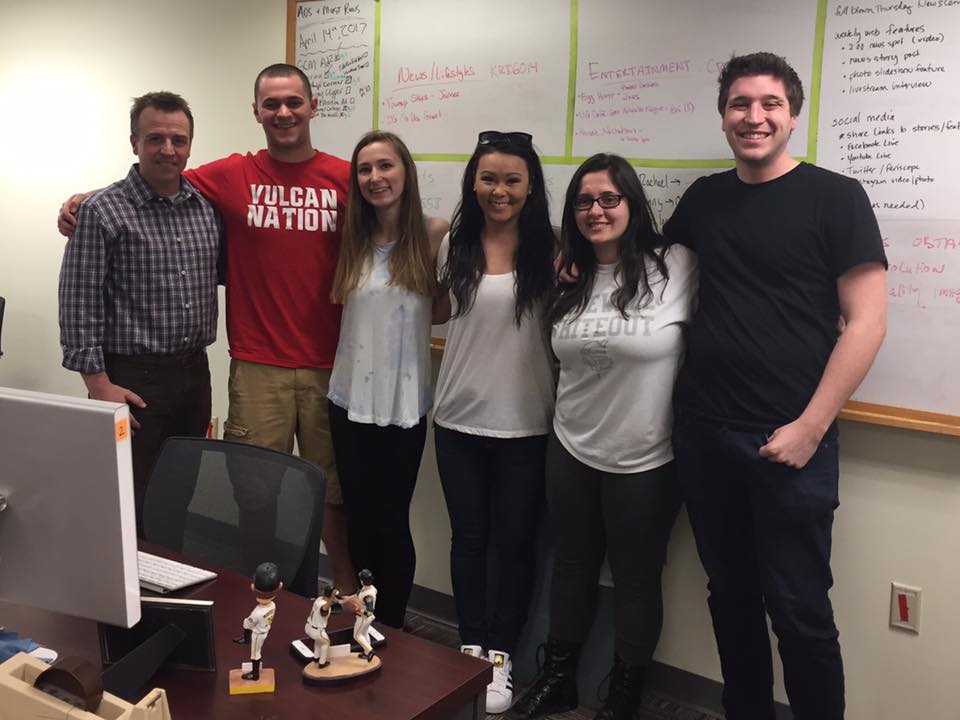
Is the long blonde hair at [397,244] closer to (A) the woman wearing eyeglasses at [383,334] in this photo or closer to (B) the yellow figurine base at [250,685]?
(A) the woman wearing eyeglasses at [383,334]

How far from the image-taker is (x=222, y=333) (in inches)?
137

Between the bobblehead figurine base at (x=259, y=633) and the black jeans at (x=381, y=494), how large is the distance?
1243mm

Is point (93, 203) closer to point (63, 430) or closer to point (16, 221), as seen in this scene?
point (63, 430)

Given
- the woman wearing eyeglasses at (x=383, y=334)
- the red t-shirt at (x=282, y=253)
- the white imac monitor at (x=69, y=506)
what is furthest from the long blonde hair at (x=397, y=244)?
the white imac monitor at (x=69, y=506)

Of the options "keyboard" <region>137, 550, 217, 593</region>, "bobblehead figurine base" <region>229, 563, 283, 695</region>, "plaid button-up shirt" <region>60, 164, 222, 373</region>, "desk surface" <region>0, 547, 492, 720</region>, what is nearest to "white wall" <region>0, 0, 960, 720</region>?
"plaid button-up shirt" <region>60, 164, 222, 373</region>

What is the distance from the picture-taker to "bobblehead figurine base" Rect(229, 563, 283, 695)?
1098 mm

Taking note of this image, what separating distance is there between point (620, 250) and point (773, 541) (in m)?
0.81

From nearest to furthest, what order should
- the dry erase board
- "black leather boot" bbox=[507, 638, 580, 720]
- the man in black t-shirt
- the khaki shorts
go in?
the man in black t-shirt, the dry erase board, "black leather boot" bbox=[507, 638, 580, 720], the khaki shorts

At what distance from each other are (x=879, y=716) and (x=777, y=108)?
5.29ft

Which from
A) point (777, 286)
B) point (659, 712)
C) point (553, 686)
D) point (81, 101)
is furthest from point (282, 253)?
point (81, 101)

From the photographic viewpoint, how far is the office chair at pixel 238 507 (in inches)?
63.9

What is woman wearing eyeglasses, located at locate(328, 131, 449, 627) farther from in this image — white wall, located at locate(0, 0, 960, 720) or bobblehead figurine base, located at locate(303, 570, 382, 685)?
bobblehead figurine base, located at locate(303, 570, 382, 685)

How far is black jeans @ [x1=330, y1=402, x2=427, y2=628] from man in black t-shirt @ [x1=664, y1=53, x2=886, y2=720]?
0.84m

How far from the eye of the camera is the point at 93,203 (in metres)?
2.32
